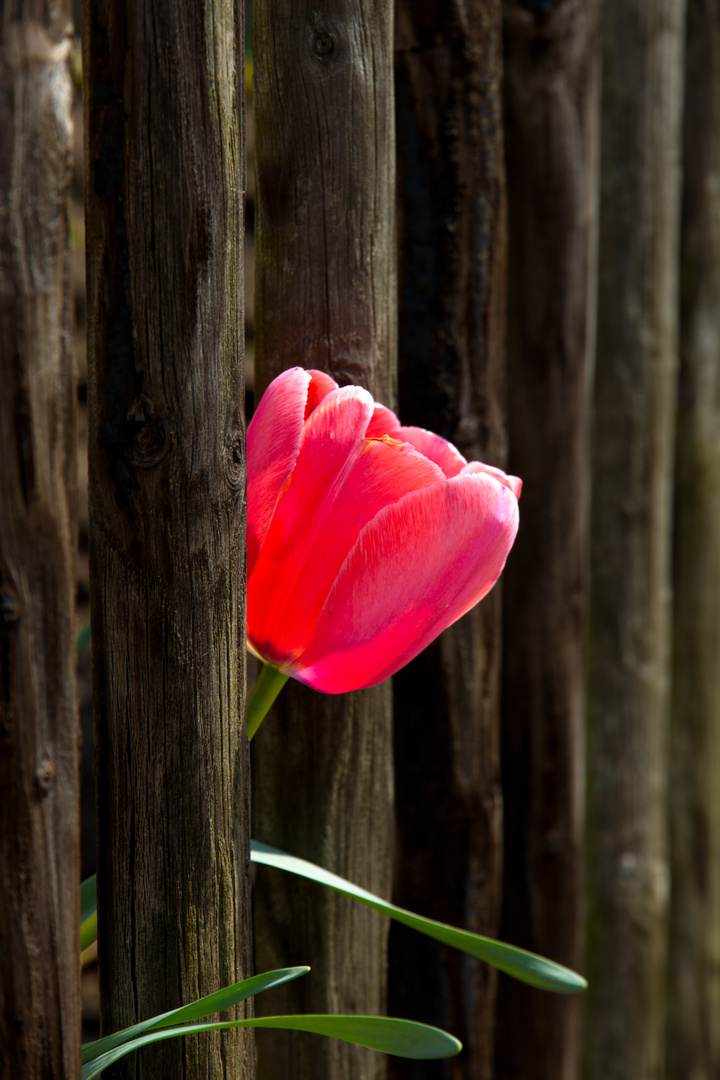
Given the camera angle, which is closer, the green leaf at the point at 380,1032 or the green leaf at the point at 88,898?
the green leaf at the point at 380,1032

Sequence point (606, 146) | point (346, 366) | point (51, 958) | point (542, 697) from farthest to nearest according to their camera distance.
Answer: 1. point (606, 146)
2. point (542, 697)
3. point (346, 366)
4. point (51, 958)

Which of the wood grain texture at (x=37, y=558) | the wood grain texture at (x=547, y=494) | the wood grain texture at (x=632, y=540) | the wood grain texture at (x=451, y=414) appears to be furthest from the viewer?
the wood grain texture at (x=632, y=540)

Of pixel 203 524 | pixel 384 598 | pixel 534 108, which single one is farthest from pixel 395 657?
pixel 534 108

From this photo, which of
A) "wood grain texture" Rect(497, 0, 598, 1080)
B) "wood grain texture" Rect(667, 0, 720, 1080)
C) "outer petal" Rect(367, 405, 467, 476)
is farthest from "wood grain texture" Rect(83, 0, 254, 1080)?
"wood grain texture" Rect(667, 0, 720, 1080)

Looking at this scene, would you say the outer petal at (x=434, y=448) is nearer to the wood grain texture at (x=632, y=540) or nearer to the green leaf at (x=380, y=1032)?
the green leaf at (x=380, y=1032)

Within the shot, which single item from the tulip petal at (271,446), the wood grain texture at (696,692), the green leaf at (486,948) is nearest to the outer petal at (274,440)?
the tulip petal at (271,446)

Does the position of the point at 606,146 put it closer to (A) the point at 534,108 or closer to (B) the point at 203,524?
(A) the point at 534,108

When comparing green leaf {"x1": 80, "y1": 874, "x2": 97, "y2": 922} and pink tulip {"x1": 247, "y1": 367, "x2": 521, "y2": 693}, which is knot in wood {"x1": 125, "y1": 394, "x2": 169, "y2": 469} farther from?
green leaf {"x1": 80, "y1": 874, "x2": 97, "y2": 922}
